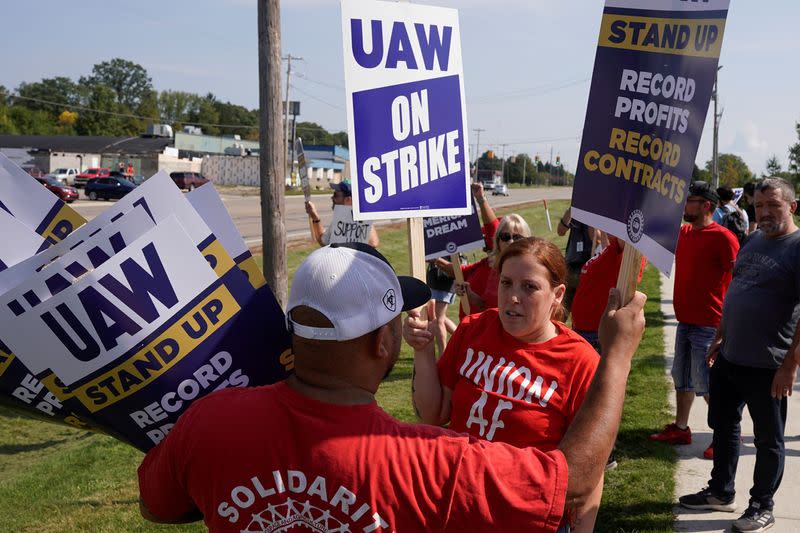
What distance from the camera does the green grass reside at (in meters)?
4.82

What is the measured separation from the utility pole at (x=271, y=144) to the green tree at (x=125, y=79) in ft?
476

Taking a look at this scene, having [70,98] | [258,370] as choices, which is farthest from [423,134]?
[70,98]

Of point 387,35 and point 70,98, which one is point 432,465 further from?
point 70,98

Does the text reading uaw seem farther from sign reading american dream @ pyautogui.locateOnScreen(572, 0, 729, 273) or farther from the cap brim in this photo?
the cap brim

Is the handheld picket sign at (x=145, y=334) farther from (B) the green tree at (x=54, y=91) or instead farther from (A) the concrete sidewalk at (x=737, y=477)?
(B) the green tree at (x=54, y=91)

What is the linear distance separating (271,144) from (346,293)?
4.33m

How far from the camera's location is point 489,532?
164 centimetres

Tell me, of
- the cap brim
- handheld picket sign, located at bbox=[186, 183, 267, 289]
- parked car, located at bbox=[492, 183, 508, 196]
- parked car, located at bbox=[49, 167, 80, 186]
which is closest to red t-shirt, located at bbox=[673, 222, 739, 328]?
handheld picket sign, located at bbox=[186, 183, 267, 289]

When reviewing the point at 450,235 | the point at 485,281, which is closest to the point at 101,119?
the point at 450,235

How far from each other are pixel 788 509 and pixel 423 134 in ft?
12.1

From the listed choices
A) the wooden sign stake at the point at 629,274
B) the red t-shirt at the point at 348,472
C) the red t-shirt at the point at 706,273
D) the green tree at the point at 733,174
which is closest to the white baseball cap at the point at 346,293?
the red t-shirt at the point at 348,472

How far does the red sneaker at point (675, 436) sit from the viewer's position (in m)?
6.39

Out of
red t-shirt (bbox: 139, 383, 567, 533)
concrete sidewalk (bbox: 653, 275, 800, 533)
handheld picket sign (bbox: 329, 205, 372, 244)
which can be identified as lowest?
concrete sidewalk (bbox: 653, 275, 800, 533)

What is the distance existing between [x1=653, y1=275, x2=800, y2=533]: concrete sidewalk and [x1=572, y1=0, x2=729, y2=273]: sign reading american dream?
2921 millimetres
